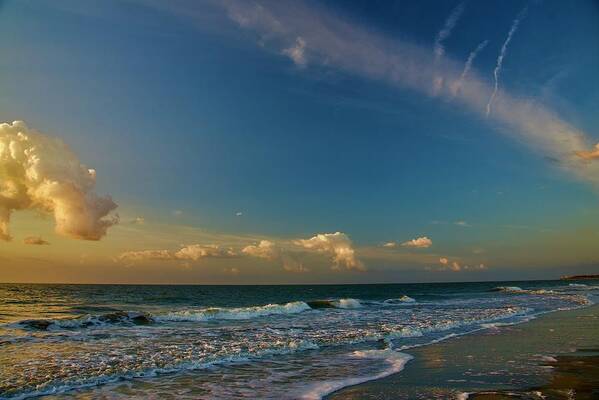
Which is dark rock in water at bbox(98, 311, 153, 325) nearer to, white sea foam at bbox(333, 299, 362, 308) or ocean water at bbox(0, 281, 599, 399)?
ocean water at bbox(0, 281, 599, 399)

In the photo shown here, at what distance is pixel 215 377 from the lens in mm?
10773

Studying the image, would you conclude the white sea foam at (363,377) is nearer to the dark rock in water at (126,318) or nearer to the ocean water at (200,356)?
the ocean water at (200,356)

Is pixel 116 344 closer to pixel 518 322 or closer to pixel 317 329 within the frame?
pixel 317 329

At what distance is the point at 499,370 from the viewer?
10.8 meters

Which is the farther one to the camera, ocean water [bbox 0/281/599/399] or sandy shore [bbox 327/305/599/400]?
ocean water [bbox 0/281/599/399]

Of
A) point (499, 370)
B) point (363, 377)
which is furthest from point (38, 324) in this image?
point (499, 370)

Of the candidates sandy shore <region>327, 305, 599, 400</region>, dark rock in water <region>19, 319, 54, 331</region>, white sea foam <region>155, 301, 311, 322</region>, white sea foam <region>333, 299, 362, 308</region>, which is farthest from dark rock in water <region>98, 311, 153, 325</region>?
white sea foam <region>333, 299, 362, 308</region>

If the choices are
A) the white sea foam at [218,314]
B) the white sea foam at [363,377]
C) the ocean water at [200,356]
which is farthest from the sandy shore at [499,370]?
the white sea foam at [218,314]

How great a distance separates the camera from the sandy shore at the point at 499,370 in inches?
342

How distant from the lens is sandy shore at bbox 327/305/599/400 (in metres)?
8.70

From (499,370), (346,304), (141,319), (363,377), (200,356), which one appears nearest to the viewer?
(363,377)

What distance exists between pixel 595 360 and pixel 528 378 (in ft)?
12.0

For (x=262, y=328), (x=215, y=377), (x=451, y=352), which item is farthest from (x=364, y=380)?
(x=262, y=328)

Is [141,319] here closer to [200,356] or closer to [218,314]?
[218,314]
